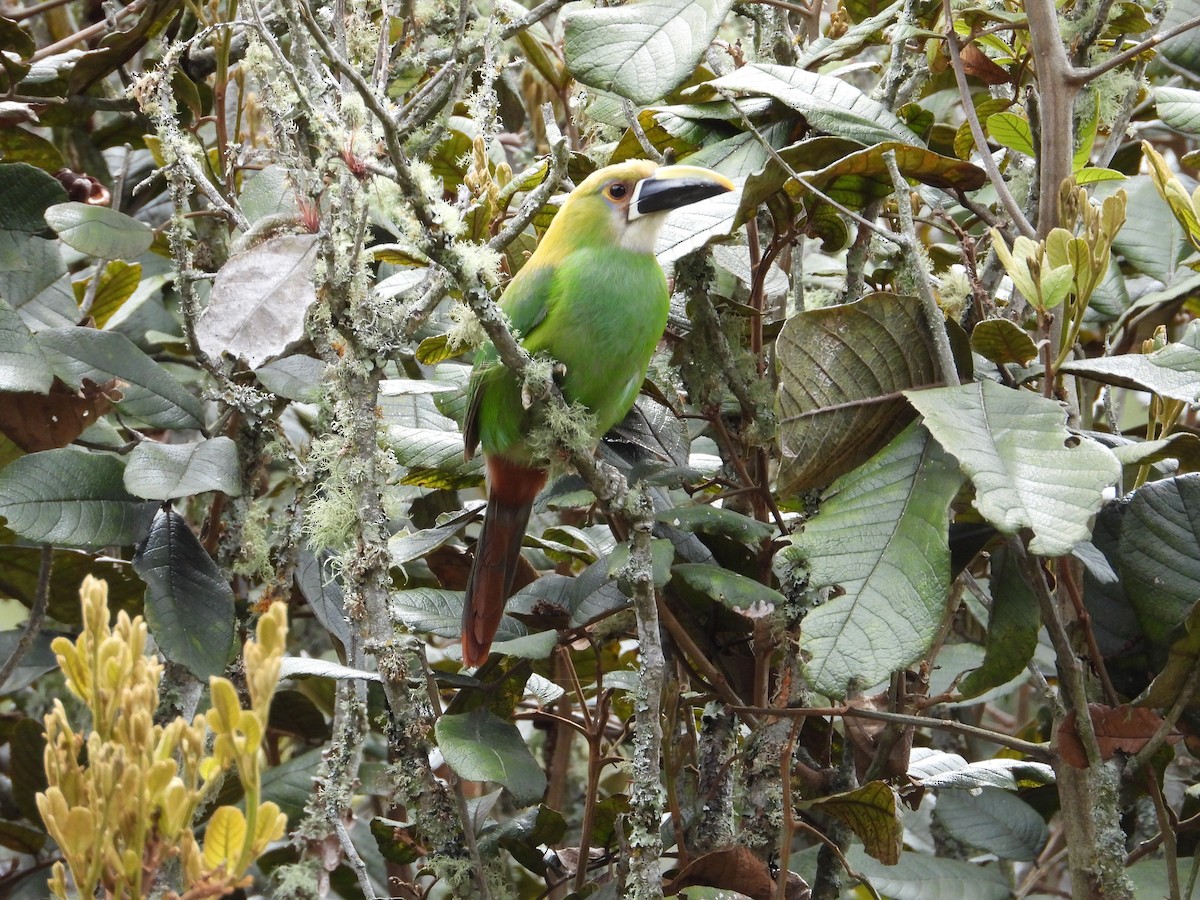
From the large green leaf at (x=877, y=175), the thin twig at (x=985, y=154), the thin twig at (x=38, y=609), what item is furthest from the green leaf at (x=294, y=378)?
the thin twig at (x=985, y=154)

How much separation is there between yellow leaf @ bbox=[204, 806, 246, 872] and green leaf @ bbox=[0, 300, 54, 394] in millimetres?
1048

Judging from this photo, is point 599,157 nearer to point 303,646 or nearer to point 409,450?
point 409,450

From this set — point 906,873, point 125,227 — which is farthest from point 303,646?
point 906,873

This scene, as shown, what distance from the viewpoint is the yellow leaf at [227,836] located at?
103cm

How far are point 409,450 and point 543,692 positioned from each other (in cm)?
51

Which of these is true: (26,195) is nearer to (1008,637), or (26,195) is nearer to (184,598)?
(184,598)

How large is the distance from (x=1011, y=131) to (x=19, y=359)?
1.69m

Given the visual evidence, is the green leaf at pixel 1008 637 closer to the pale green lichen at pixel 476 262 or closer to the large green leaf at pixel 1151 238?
the pale green lichen at pixel 476 262

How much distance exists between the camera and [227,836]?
1.04 m

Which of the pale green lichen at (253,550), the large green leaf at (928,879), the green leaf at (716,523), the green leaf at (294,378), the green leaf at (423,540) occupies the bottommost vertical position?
the large green leaf at (928,879)

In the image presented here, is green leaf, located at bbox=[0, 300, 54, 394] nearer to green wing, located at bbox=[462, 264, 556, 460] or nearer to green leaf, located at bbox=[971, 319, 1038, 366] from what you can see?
green wing, located at bbox=[462, 264, 556, 460]

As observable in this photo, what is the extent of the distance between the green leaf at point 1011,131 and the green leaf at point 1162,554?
676 mm

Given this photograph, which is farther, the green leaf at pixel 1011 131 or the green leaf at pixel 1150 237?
the green leaf at pixel 1150 237

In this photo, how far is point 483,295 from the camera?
1.42m
